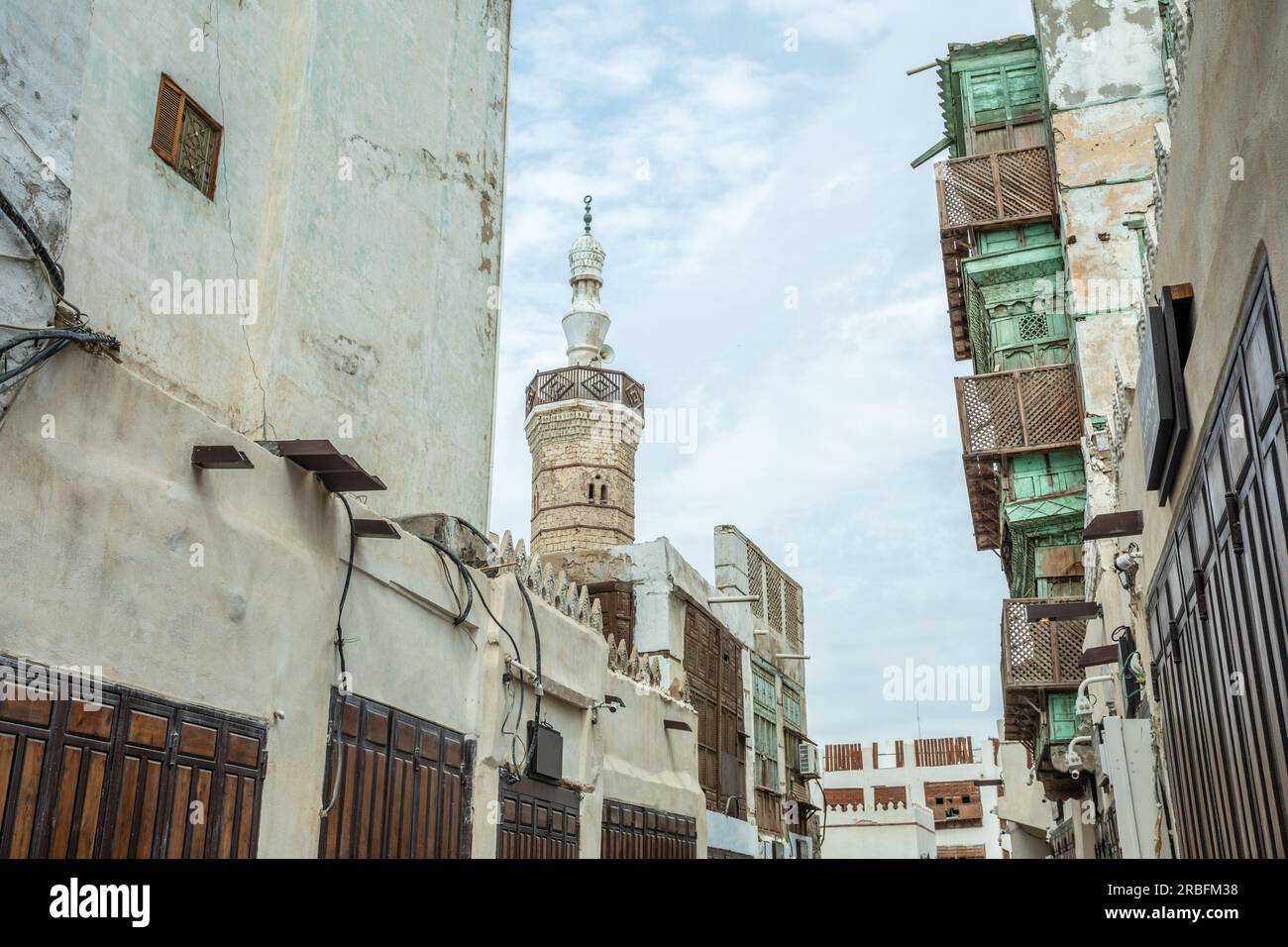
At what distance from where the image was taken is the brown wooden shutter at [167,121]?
871 cm

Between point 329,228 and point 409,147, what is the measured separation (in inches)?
70.6

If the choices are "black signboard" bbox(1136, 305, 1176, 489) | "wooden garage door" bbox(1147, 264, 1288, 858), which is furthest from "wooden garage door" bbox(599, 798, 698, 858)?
"black signboard" bbox(1136, 305, 1176, 489)

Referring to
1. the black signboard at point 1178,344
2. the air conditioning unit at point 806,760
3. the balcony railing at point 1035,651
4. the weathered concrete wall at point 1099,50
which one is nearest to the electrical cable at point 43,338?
the black signboard at point 1178,344

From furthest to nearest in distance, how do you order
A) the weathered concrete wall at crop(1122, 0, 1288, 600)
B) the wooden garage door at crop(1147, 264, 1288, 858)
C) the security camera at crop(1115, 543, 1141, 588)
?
the security camera at crop(1115, 543, 1141, 588)
the wooden garage door at crop(1147, 264, 1288, 858)
the weathered concrete wall at crop(1122, 0, 1288, 600)

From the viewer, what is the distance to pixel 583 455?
3394 cm

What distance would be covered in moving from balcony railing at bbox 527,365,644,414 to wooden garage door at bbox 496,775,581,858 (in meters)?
22.4

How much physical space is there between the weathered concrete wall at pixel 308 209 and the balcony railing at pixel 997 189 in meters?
9.19

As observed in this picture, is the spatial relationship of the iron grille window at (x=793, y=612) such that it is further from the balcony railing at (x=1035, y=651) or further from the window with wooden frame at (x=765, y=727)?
the balcony railing at (x=1035, y=651)

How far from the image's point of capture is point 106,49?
26.9 ft

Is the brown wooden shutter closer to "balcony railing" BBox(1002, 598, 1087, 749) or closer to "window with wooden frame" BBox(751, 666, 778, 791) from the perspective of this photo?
"balcony railing" BBox(1002, 598, 1087, 749)

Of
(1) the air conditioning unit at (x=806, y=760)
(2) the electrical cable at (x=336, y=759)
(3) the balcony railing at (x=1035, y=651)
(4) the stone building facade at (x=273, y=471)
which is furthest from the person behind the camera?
(1) the air conditioning unit at (x=806, y=760)

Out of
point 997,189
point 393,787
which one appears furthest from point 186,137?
point 997,189

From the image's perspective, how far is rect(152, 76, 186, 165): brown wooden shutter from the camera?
343 inches
